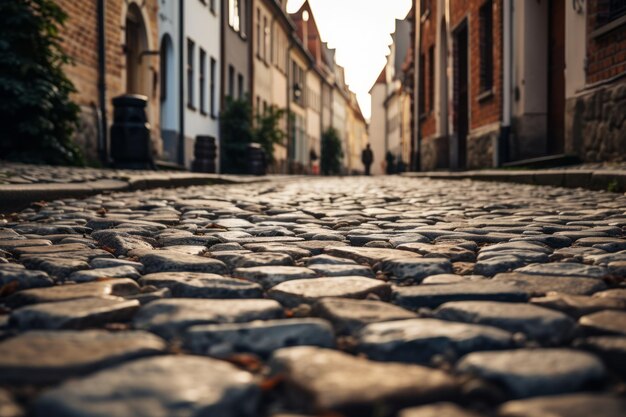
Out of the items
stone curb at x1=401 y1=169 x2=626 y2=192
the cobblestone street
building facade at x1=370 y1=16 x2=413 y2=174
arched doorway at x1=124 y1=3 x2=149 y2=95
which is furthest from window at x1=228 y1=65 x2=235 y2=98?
the cobblestone street

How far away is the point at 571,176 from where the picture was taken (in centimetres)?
770

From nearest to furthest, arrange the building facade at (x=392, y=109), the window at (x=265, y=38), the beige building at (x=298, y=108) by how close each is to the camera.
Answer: the window at (x=265, y=38) < the beige building at (x=298, y=108) < the building facade at (x=392, y=109)

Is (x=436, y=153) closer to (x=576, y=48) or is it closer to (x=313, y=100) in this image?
(x=576, y=48)

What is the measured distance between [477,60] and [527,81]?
332 centimetres

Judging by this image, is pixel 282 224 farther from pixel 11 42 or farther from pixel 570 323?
pixel 11 42

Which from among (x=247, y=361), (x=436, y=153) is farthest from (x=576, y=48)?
(x=436, y=153)

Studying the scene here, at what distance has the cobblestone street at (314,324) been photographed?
115cm

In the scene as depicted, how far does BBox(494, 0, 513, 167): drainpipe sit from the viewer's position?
477 inches

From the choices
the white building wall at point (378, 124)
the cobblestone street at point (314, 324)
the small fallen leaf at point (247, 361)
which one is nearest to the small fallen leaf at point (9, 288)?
the cobblestone street at point (314, 324)

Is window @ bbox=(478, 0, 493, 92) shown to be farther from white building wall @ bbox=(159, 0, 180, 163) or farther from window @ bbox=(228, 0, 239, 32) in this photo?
window @ bbox=(228, 0, 239, 32)

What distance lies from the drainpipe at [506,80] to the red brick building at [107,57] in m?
6.88

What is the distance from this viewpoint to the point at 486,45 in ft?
47.9

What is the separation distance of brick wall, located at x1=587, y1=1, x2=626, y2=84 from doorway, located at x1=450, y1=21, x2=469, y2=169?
8397mm

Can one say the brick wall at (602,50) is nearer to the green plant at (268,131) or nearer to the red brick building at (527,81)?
the red brick building at (527,81)
